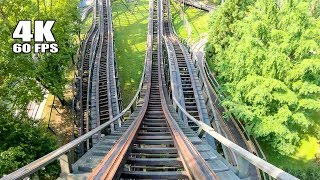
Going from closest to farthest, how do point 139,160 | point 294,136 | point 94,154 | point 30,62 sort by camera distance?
point 139,160, point 94,154, point 30,62, point 294,136

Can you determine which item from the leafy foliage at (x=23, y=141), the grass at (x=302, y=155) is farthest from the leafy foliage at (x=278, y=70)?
the leafy foliage at (x=23, y=141)

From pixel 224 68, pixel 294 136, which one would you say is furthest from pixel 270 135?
pixel 224 68

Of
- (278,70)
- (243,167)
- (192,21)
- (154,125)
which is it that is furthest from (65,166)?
(192,21)

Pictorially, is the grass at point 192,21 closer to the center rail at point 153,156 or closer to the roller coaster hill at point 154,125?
the roller coaster hill at point 154,125

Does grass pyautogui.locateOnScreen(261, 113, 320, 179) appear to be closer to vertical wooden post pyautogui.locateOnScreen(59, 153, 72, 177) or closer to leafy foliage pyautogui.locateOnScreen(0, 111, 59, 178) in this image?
leafy foliage pyautogui.locateOnScreen(0, 111, 59, 178)

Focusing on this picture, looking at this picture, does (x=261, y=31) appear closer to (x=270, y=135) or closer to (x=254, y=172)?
(x=270, y=135)

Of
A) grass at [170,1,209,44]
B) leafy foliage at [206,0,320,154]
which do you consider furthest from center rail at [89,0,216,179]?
grass at [170,1,209,44]
